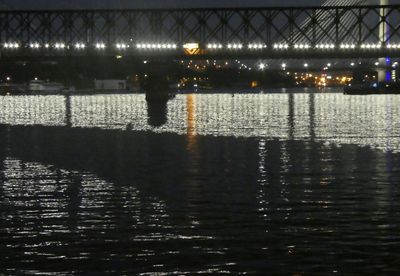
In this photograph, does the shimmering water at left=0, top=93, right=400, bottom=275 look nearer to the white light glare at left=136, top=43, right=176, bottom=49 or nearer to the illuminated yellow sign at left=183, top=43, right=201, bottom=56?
the illuminated yellow sign at left=183, top=43, right=201, bottom=56

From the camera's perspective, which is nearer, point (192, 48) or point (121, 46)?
point (192, 48)

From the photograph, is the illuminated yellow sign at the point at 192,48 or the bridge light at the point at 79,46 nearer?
the illuminated yellow sign at the point at 192,48

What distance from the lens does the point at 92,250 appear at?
19.0m

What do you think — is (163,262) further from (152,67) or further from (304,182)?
(152,67)

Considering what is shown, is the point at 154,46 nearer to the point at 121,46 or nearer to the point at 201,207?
the point at 121,46

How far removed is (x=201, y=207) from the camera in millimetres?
Answer: 25109

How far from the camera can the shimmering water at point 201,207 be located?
18062 mm

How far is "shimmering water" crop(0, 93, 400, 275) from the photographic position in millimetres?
18062

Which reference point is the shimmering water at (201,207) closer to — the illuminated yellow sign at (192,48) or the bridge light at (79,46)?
the illuminated yellow sign at (192,48)

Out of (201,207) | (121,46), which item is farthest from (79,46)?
(201,207)

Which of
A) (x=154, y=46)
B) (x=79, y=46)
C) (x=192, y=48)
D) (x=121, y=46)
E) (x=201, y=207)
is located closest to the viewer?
(x=201, y=207)

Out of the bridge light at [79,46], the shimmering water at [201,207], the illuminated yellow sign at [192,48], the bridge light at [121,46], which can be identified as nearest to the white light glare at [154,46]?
the bridge light at [121,46]

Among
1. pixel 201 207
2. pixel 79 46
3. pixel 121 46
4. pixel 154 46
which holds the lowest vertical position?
pixel 201 207

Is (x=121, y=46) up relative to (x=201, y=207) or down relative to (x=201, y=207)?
up
